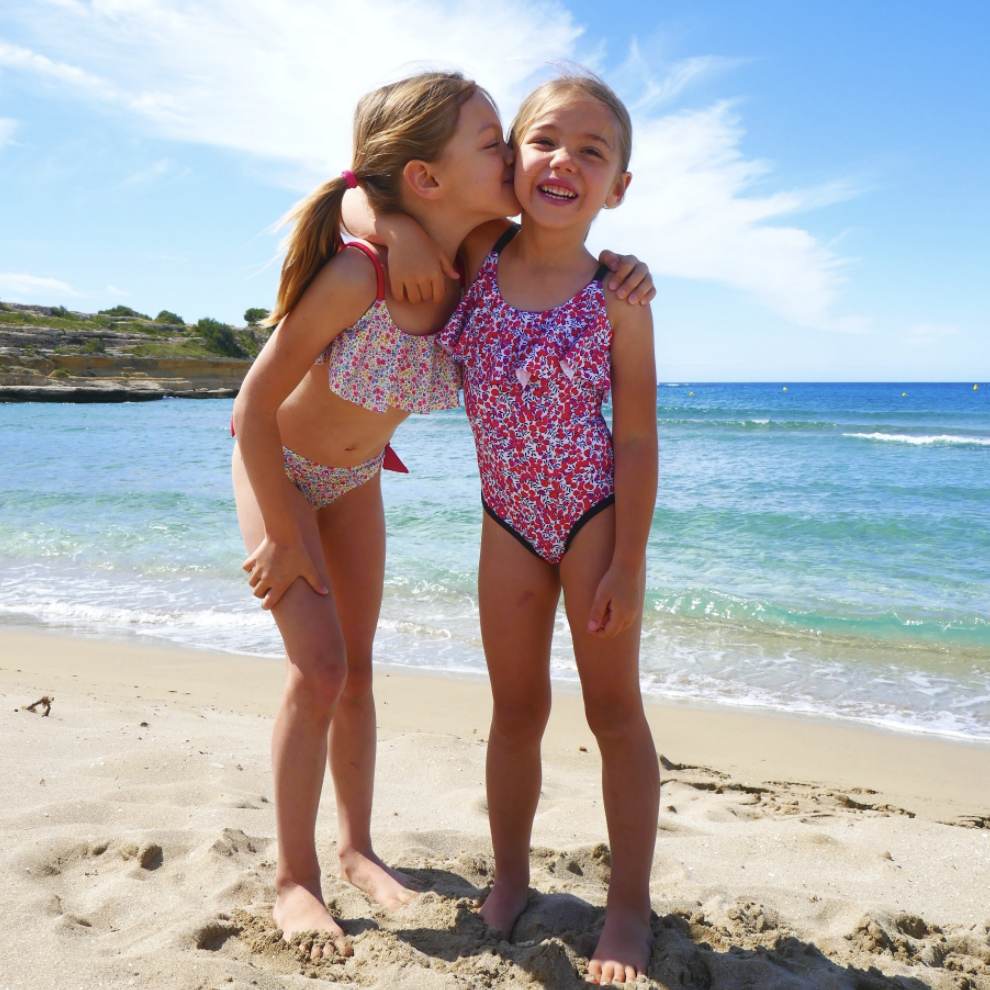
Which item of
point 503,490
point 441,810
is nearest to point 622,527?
point 503,490

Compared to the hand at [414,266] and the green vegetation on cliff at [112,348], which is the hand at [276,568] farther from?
the green vegetation on cliff at [112,348]

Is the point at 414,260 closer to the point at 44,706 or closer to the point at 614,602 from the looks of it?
the point at 614,602

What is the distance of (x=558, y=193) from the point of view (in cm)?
212

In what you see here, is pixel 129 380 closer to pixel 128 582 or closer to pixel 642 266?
pixel 128 582

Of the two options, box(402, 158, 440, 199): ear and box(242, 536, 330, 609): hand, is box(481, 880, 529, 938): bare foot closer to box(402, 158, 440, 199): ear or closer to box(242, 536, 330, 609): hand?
box(242, 536, 330, 609): hand

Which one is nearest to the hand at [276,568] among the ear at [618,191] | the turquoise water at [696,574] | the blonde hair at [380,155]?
the blonde hair at [380,155]

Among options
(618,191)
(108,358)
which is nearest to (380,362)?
(618,191)

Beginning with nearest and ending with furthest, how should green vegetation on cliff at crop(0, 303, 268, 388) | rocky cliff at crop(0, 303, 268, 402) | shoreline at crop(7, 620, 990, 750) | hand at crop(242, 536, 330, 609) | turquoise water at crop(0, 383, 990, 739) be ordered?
1. hand at crop(242, 536, 330, 609)
2. shoreline at crop(7, 620, 990, 750)
3. turquoise water at crop(0, 383, 990, 739)
4. rocky cliff at crop(0, 303, 268, 402)
5. green vegetation on cliff at crop(0, 303, 268, 388)

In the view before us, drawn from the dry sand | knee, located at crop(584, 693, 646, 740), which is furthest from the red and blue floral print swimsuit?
the dry sand

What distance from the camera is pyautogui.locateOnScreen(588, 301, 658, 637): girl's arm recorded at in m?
2.05

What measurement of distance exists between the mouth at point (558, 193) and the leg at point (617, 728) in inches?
30.5

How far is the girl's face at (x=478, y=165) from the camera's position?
2213 mm

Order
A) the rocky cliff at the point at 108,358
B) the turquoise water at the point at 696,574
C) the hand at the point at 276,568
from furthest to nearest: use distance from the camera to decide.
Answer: the rocky cliff at the point at 108,358, the turquoise water at the point at 696,574, the hand at the point at 276,568

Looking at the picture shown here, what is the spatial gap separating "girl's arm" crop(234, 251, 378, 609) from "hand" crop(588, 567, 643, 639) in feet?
2.36
